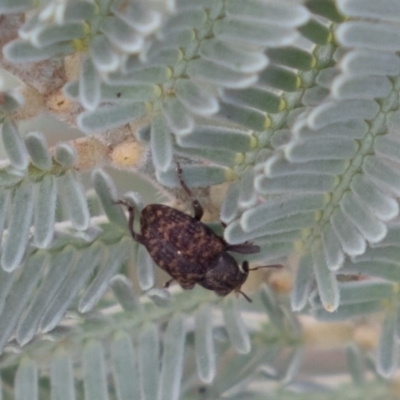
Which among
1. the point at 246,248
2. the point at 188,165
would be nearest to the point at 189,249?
the point at 246,248

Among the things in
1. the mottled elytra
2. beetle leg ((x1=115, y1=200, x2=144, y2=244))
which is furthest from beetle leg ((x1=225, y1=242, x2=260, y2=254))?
beetle leg ((x1=115, y1=200, x2=144, y2=244))

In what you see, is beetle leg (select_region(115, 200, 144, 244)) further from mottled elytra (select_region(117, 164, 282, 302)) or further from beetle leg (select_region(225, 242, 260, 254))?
beetle leg (select_region(225, 242, 260, 254))

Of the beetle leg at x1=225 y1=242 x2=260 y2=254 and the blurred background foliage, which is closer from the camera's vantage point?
the blurred background foliage

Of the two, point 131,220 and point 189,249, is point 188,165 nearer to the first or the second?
point 131,220

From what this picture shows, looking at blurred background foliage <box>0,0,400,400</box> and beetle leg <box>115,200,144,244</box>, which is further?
beetle leg <box>115,200,144,244</box>

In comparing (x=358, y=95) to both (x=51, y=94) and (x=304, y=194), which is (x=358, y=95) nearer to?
(x=304, y=194)

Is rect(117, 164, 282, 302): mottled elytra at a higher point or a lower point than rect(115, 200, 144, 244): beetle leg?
lower
